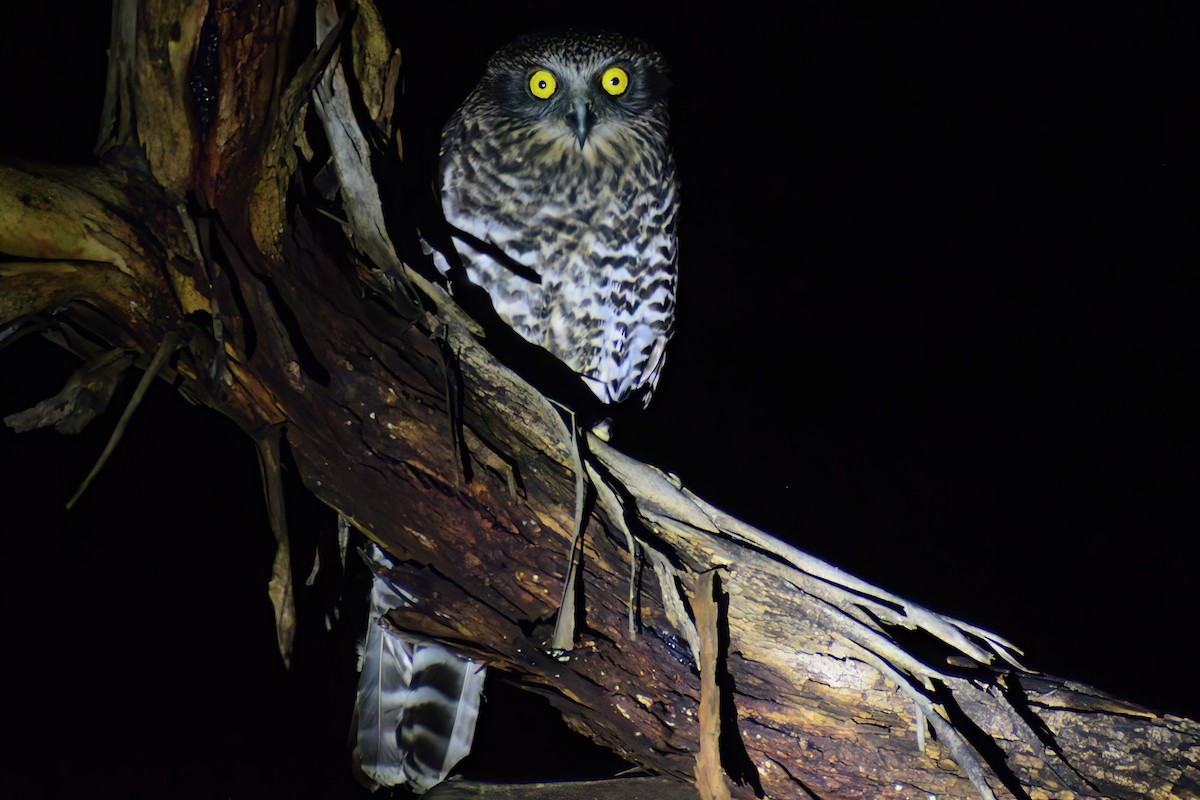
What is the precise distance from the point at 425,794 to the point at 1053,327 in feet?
8.01

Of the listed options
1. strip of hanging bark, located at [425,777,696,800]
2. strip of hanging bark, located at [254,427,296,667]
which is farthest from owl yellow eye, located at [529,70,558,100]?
strip of hanging bark, located at [425,777,696,800]

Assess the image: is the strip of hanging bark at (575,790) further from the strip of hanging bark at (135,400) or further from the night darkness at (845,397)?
the strip of hanging bark at (135,400)

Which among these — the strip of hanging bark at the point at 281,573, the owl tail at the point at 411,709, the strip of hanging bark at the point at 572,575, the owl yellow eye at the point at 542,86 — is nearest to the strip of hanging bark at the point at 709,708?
the strip of hanging bark at the point at 572,575

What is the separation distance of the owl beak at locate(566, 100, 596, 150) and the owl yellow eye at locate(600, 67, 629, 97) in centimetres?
12

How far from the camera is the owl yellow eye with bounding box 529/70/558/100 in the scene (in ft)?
6.61

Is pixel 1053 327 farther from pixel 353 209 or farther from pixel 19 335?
pixel 19 335

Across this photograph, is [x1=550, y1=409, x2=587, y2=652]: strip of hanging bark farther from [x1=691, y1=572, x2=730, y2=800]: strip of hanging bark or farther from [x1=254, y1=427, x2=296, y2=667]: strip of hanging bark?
[x1=254, y1=427, x2=296, y2=667]: strip of hanging bark

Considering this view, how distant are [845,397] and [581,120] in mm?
1613

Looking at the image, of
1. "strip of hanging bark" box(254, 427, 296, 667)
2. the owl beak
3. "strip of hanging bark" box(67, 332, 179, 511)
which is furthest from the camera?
the owl beak

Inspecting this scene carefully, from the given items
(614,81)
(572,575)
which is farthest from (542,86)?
(572,575)

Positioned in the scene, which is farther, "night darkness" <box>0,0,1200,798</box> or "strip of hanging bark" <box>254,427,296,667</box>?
"night darkness" <box>0,0,1200,798</box>

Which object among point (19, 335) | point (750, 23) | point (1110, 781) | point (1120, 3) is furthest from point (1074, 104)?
point (19, 335)

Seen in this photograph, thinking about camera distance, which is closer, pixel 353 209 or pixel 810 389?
pixel 353 209

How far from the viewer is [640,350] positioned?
2.20 metres
